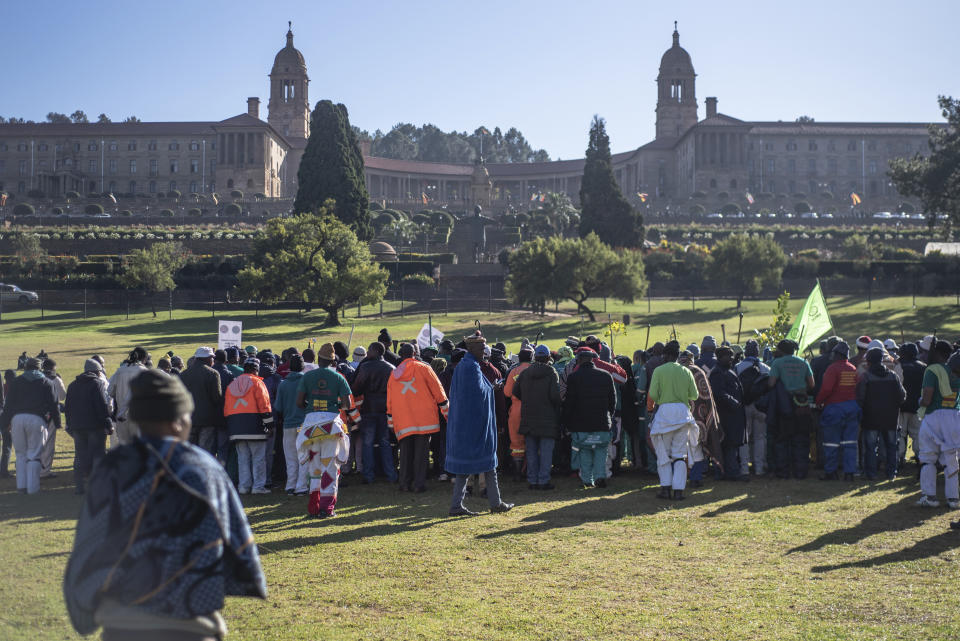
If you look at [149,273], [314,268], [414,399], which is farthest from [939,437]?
[149,273]

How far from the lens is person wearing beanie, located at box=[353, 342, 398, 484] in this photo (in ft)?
38.8

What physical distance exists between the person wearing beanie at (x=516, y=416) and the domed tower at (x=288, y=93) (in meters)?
111

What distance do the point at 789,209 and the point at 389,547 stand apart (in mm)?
96269

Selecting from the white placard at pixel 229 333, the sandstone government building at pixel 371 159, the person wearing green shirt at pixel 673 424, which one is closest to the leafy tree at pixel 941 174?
the white placard at pixel 229 333

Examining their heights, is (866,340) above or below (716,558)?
above

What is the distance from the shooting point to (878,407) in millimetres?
11859

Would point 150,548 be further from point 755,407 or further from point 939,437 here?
point 755,407

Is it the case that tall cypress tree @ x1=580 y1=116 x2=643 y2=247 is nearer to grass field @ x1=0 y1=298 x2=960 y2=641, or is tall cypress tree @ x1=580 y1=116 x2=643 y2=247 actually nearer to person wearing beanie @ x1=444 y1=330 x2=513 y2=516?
grass field @ x1=0 y1=298 x2=960 y2=641

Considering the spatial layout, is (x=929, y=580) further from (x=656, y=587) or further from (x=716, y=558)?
(x=656, y=587)

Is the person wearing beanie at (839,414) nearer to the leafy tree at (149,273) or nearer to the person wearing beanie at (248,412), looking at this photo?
the person wearing beanie at (248,412)

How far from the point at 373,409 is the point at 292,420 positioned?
4.02 feet

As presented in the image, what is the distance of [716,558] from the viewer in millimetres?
8281

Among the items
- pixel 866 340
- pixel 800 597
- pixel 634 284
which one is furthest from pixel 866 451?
pixel 634 284

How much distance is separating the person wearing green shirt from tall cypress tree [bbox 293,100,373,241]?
44.4 meters
